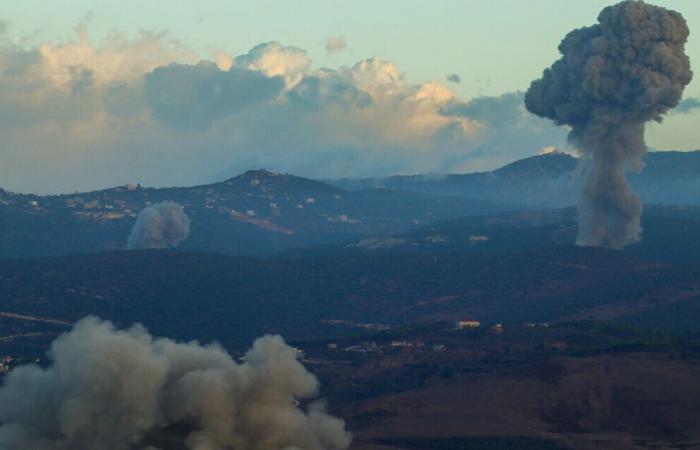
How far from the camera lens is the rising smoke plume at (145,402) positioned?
86438mm

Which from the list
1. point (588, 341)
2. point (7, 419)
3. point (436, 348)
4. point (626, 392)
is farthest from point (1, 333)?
point (7, 419)

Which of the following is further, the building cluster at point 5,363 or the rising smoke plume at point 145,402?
the building cluster at point 5,363

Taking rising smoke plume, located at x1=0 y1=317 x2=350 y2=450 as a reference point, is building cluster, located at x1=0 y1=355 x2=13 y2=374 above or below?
below

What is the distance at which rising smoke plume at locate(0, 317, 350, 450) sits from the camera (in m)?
86.4

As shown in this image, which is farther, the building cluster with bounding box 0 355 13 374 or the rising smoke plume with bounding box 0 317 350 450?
the building cluster with bounding box 0 355 13 374

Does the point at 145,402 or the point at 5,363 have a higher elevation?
the point at 145,402

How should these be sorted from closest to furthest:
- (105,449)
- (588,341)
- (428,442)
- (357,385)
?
(105,449) < (428,442) < (357,385) < (588,341)

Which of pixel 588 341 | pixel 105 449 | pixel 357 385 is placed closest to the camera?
pixel 105 449

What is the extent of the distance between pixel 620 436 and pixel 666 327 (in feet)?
227

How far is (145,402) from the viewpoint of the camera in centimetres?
8681

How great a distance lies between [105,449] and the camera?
86062 millimetres

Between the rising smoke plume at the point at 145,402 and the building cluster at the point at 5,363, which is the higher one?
the rising smoke plume at the point at 145,402

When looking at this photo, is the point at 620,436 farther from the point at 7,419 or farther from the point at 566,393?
the point at 7,419

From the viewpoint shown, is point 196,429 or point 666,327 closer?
point 196,429
